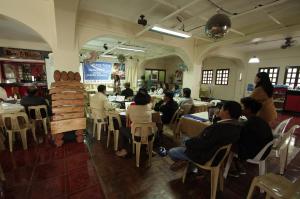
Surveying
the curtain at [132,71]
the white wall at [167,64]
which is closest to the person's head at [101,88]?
the curtain at [132,71]

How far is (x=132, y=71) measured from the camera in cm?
1016

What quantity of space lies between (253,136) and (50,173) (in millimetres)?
2953

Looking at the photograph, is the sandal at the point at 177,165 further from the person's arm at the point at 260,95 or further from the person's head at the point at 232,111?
the person's arm at the point at 260,95

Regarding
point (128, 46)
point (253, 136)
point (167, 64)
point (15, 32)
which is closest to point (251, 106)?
point (253, 136)

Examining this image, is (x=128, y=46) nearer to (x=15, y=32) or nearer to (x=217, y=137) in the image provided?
(x=15, y=32)

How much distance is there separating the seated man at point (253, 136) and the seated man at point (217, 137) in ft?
0.91

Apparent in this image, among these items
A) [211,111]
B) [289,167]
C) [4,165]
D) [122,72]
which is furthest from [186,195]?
[122,72]

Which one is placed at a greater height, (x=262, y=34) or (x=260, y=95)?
(x=262, y=34)

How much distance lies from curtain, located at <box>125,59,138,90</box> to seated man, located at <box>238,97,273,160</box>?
28.9 ft

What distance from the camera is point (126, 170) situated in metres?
2.37

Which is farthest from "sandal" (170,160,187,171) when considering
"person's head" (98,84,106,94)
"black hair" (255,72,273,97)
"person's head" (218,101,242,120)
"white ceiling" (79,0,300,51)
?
"white ceiling" (79,0,300,51)

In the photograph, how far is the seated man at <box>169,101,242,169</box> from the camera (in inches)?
61.9

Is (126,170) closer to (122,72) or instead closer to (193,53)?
(193,53)

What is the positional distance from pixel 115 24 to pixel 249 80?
863cm
